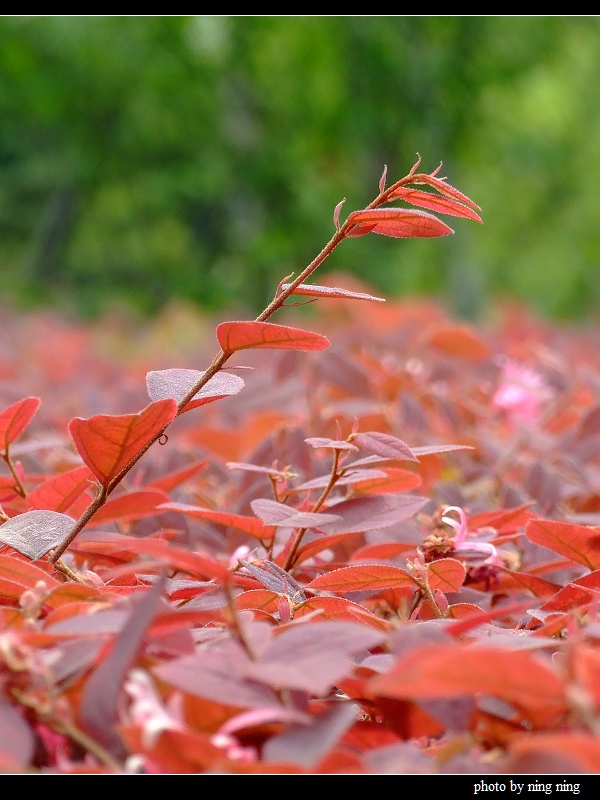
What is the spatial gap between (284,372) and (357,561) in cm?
111

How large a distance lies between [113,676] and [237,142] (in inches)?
436

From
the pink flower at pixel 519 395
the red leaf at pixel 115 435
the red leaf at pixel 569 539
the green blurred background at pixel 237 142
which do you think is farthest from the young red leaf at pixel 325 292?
the green blurred background at pixel 237 142

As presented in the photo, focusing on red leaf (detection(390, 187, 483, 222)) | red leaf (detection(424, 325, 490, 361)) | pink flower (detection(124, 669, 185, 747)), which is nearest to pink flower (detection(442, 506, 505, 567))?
red leaf (detection(390, 187, 483, 222))

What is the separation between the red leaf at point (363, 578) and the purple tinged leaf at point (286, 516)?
46 millimetres

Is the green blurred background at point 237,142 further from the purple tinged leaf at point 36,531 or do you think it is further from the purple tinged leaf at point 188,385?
the purple tinged leaf at point 36,531

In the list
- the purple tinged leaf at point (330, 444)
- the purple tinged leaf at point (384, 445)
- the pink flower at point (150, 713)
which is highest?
the purple tinged leaf at point (330, 444)

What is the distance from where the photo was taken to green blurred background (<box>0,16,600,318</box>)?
9.70 metres

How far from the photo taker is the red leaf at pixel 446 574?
778mm

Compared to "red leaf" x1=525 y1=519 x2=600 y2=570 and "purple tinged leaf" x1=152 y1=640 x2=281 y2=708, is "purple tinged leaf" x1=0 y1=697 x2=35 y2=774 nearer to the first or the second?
"purple tinged leaf" x1=152 y1=640 x2=281 y2=708

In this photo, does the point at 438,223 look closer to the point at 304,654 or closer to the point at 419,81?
the point at 304,654

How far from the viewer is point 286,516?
2.67 ft

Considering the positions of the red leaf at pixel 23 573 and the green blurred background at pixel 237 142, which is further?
the green blurred background at pixel 237 142

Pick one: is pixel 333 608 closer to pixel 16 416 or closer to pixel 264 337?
pixel 264 337
